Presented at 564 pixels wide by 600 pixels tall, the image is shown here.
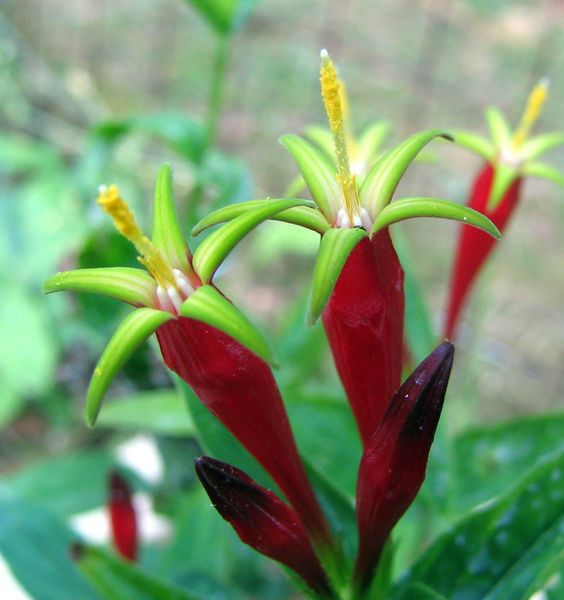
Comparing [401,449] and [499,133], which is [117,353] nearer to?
[401,449]

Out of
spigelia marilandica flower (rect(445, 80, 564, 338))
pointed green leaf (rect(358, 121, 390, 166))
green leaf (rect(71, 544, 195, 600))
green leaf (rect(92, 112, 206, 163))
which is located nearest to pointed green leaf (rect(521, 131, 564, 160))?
spigelia marilandica flower (rect(445, 80, 564, 338))

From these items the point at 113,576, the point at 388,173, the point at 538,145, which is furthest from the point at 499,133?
the point at 113,576

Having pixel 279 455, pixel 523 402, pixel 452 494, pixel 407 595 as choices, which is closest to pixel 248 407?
pixel 279 455

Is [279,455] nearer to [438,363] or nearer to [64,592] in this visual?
[438,363]

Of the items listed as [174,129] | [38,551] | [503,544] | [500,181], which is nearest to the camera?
[503,544]

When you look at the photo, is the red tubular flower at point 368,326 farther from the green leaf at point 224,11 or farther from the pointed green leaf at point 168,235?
the green leaf at point 224,11

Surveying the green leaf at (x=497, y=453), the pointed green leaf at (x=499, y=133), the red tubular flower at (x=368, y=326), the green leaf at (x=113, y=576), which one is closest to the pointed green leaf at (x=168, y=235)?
the red tubular flower at (x=368, y=326)
